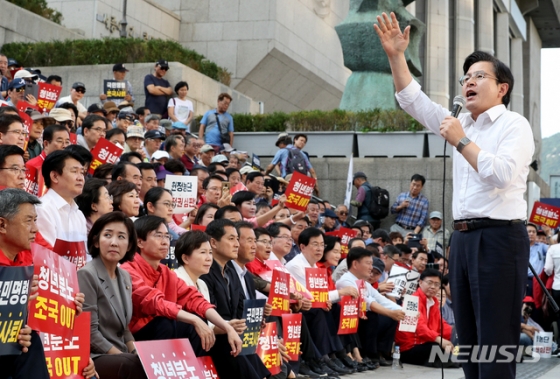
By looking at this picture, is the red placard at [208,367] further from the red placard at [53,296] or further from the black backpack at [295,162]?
the black backpack at [295,162]

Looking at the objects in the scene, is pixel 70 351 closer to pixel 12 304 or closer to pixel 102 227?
pixel 12 304

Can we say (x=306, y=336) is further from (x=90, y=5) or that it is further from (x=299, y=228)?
(x=90, y=5)

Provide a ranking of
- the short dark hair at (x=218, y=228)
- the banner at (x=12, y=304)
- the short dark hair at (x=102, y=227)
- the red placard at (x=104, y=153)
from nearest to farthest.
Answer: the banner at (x=12, y=304) < the short dark hair at (x=102, y=227) < the short dark hair at (x=218, y=228) < the red placard at (x=104, y=153)

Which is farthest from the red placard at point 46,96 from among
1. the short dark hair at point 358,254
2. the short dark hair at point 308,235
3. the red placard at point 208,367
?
the red placard at point 208,367

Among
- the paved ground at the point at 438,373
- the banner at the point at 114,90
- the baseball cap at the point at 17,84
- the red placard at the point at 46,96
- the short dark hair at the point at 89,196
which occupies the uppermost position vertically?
the banner at the point at 114,90

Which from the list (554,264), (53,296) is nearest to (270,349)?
(53,296)

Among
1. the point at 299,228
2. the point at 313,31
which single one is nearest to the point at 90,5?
the point at 313,31

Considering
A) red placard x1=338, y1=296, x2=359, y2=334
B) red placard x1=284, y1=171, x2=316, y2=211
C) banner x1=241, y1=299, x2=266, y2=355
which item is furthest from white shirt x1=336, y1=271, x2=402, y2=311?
banner x1=241, y1=299, x2=266, y2=355

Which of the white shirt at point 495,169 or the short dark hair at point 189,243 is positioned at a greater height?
the white shirt at point 495,169

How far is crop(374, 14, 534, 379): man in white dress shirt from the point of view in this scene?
4301 millimetres

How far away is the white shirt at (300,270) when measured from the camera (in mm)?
9180

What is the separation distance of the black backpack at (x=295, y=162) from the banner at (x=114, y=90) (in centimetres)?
301

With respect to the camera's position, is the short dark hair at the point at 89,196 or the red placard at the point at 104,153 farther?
the red placard at the point at 104,153

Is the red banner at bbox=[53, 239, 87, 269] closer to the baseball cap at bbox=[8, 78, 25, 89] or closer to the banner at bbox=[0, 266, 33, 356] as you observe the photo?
the banner at bbox=[0, 266, 33, 356]
